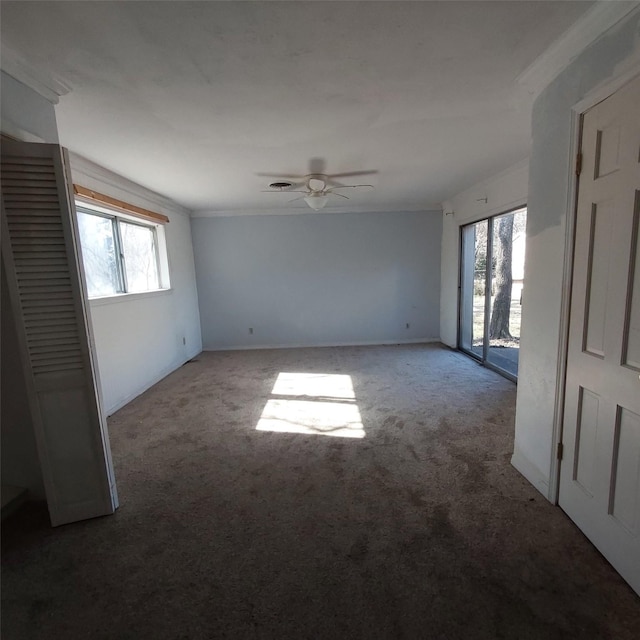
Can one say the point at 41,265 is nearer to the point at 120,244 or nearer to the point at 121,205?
the point at 121,205

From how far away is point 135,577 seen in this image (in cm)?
147

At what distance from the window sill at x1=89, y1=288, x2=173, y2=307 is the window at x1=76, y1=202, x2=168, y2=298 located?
0.32 ft

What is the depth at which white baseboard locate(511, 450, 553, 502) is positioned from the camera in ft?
6.17

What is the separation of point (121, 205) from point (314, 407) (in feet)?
9.42

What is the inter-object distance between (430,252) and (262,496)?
190 inches

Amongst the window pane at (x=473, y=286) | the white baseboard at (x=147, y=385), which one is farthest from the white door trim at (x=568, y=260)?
the white baseboard at (x=147, y=385)

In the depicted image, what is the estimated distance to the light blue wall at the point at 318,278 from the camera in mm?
5477

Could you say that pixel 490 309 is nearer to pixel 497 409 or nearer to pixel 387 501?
pixel 497 409

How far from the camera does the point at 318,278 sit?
562 cm

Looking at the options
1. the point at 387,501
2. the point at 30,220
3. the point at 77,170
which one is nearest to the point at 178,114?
the point at 30,220

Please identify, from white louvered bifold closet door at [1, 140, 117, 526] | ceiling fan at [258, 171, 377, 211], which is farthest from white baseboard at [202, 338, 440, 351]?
white louvered bifold closet door at [1, 140, 117, 526]

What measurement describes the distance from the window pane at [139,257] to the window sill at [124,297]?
0.44 feet

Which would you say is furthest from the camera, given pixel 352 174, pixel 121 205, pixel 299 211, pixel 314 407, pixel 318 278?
pixel 318 278

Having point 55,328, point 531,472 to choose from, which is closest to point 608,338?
point 531,472
